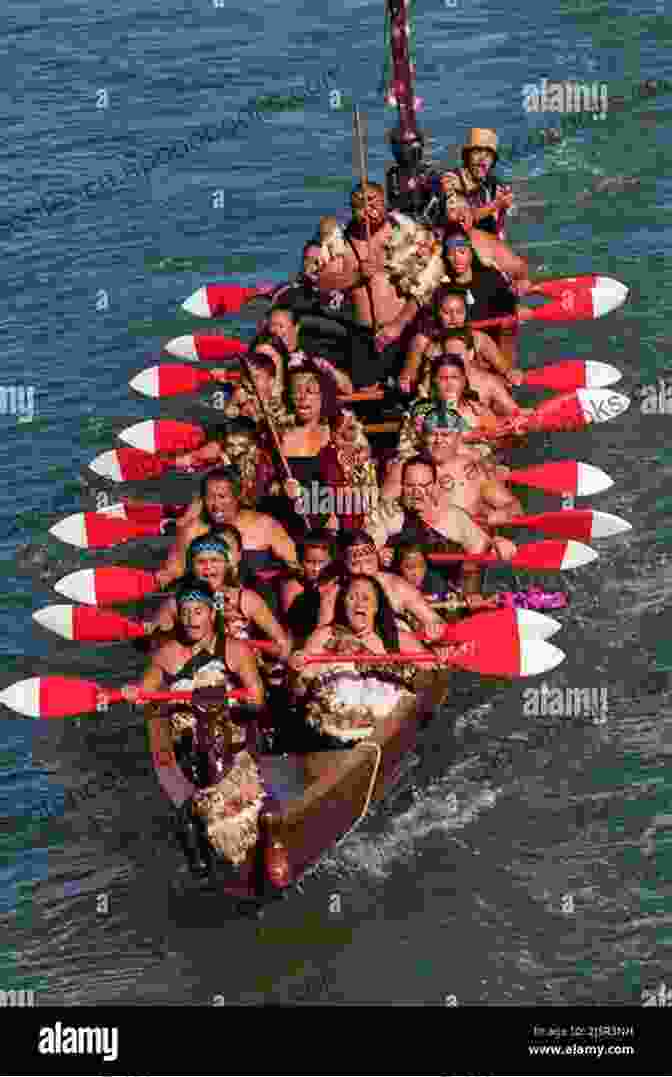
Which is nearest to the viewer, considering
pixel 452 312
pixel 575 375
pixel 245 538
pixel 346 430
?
pixel 245 538

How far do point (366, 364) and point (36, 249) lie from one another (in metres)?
9.78

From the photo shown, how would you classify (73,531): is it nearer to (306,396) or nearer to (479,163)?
(306,396)

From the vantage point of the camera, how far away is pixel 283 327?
22609 mm

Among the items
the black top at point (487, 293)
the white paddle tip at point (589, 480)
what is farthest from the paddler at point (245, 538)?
the black top at point (487, 293)

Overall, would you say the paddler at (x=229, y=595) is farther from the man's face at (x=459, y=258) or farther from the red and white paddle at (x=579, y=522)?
the man's face at (x=459, y=258)

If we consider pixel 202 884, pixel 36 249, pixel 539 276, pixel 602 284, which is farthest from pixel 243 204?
pixel 202 884

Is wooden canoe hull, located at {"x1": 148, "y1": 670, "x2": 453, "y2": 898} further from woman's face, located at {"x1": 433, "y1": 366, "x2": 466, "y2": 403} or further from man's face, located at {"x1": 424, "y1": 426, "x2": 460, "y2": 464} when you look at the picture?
woman's face, located at {"x1": 433, "y1": 366, "x2": 466, "y2": 403}

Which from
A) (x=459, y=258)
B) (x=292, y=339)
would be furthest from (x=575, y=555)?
(x=459, y=258)

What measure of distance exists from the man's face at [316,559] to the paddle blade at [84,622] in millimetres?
1862

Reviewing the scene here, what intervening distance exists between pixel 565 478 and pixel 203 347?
6.04m

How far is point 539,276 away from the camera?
29109mm

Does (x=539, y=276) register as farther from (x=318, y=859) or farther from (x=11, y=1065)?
(x=11, y=1065)

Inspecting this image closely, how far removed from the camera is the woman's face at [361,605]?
1766cm

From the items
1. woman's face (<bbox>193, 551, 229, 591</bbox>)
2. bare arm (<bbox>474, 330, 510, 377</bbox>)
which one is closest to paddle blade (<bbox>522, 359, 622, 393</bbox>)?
bare arm (<bbox>474, 330, 510, 377</bbox>)
